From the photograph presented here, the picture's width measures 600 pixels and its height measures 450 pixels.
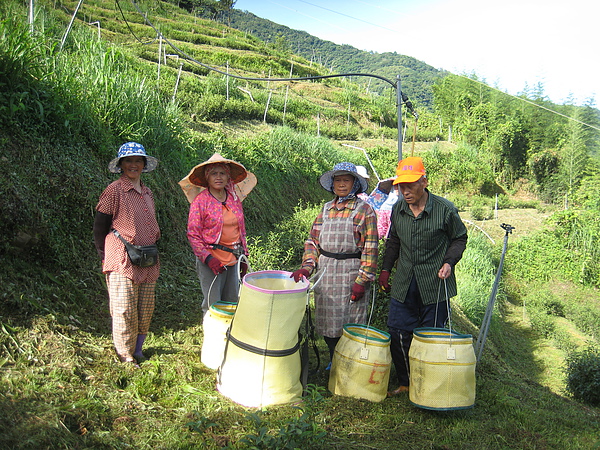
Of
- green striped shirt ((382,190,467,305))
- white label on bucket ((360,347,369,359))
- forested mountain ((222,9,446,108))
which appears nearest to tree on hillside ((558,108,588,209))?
green striped shirt ((382,190,467,305))

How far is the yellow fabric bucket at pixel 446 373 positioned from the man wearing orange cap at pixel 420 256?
0.30 meters

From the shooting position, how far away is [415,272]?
132 inches

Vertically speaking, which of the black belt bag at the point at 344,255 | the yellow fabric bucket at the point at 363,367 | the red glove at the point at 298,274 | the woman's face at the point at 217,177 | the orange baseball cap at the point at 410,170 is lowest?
the yellow fabric bucket at the point at 363,367

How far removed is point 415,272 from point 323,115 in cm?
2288

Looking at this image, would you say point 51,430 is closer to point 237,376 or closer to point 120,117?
point 237,376

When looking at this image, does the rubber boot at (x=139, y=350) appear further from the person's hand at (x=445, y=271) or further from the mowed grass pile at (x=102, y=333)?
the person's hand at (x=445, y=271)

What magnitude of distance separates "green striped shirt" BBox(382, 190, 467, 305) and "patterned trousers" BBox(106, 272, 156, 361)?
6.14ft

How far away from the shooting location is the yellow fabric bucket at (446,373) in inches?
118

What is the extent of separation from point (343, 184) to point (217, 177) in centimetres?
94

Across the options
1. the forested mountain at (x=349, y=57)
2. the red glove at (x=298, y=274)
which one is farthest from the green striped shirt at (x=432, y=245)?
the forested mountain at (x=349, y=57)

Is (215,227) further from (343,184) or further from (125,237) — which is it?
(343,184)

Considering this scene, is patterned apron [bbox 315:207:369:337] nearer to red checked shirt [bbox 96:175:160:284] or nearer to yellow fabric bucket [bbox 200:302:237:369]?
yellow fabric bucket [bbox 200:302:237:369]

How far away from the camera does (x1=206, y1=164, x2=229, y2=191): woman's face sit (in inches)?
137

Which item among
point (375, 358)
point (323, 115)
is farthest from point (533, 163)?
point (375, 358)
